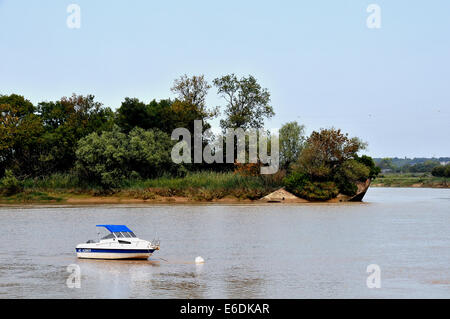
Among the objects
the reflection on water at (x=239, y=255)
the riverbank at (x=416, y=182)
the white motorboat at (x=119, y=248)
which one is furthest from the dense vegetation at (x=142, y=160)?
the riverbank at (x=416, y=182)

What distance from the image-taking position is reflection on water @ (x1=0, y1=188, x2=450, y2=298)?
2397cm

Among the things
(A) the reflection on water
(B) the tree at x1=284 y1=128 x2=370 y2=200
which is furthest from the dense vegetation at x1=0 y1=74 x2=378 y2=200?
(A) the reflection on water

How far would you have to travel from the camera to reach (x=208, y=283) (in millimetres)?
25047

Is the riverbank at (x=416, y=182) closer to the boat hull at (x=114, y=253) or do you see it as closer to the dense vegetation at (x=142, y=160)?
the dense vegetation at (x=142, y=160)

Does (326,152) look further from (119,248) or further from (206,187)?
(119,248)

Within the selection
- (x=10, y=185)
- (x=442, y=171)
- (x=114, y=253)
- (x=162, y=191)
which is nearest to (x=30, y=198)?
(x=10, y=185)

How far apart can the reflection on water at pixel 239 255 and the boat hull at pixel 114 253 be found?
13.2 inches

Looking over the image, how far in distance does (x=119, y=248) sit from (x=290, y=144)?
4786 cm

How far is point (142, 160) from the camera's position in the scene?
243ft

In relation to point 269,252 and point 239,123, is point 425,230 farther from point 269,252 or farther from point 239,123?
point 239,123

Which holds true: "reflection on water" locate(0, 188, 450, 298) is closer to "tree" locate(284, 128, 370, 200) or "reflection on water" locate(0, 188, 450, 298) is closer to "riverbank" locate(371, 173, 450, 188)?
"tree" locate(284, 128, 370, 200)

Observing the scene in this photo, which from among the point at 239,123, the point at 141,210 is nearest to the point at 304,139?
the point at 239,123
